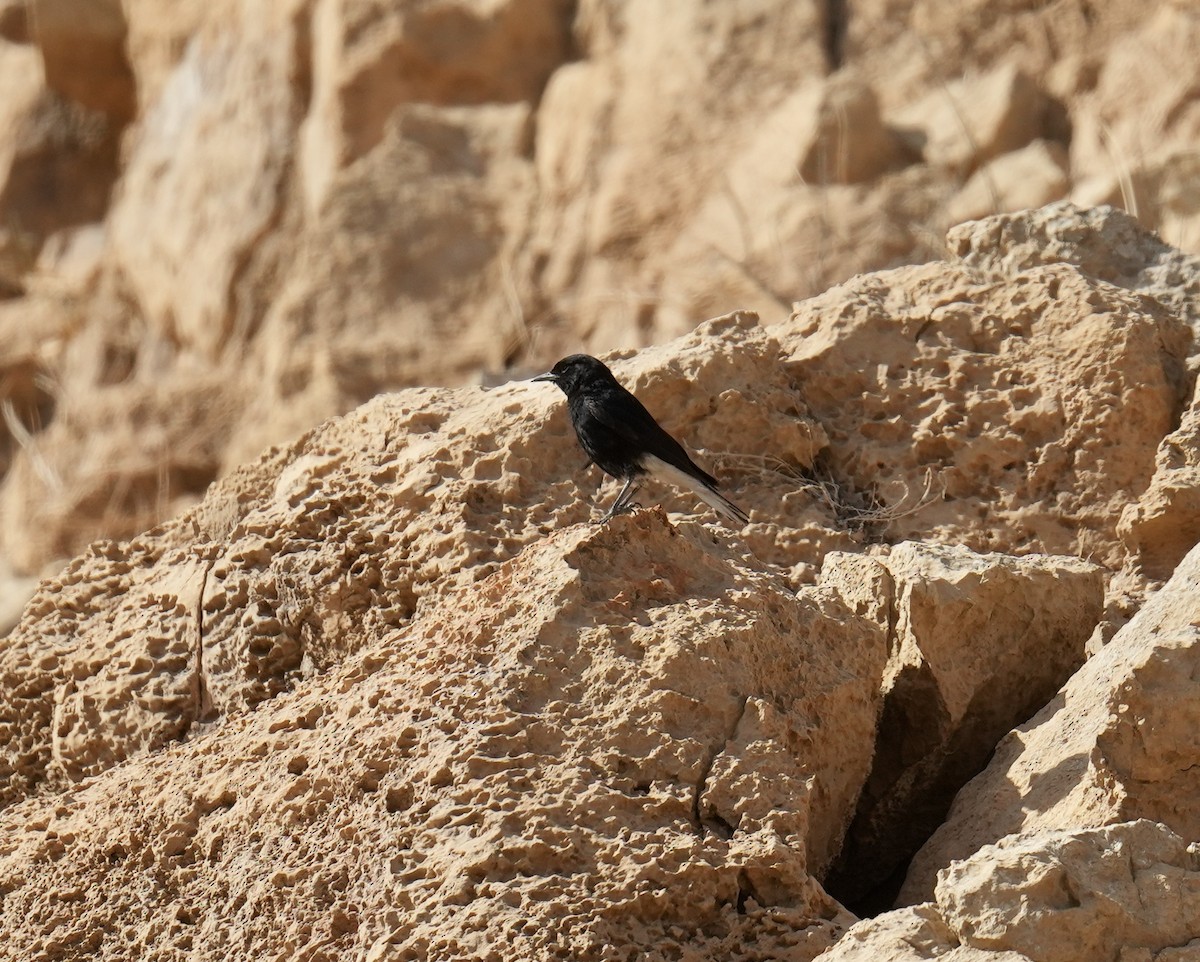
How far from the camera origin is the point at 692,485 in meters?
4.56

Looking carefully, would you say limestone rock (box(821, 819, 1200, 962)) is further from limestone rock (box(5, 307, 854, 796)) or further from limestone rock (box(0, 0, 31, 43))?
limestone rock (box(0, 0, 31, 43))

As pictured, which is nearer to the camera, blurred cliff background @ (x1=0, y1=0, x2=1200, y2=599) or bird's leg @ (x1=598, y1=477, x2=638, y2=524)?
bird's leg @ (x1=598, y1=477, x2=638, y2=524)

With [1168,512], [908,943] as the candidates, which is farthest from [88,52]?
[908,943]

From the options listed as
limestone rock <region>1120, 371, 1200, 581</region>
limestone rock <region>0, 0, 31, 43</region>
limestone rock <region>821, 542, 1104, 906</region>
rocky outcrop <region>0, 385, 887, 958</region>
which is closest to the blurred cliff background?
limestone rock <region>0, 0, 31, 43</region>

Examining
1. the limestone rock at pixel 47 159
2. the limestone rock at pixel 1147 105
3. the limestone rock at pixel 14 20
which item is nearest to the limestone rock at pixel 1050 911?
the limestone rock at pixel 1147 105

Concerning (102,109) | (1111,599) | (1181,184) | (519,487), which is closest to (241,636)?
(519,487)

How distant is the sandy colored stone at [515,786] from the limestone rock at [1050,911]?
0.41 metres

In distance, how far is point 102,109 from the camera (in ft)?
45.2

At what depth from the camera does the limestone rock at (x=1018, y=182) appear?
9352mm

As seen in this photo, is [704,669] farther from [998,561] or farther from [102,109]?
[102,109]

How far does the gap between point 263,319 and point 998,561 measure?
27.5ft

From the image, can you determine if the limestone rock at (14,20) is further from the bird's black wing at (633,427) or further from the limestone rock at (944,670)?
the limestone rock at (944,670)

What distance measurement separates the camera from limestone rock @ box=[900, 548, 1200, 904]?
3.46m

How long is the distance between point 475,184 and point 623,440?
24.4ft
